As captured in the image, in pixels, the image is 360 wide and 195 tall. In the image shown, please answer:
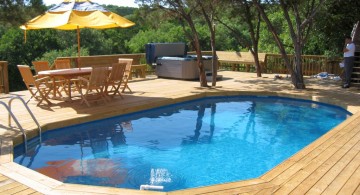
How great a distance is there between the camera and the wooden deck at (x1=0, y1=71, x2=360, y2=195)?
373 cm

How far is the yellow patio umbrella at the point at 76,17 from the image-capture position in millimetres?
7647

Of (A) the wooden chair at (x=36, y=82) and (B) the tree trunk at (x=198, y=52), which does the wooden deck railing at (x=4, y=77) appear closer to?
(A) the wooden chair at (x=36, y=82)

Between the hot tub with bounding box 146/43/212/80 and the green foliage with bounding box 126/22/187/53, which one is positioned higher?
the green foliage with bounding box 126/22/187/53

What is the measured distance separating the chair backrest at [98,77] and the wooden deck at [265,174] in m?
0.46

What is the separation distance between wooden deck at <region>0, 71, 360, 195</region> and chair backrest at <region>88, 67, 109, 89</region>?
0.46 metres

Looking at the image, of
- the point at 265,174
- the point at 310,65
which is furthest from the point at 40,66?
the point at 310,65

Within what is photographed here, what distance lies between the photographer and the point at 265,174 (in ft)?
13.5

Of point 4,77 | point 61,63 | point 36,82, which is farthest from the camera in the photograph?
point 61,63

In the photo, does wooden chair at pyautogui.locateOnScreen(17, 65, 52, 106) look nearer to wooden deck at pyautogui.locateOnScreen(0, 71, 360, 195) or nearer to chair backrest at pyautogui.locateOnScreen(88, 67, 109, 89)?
wooden deck at pyautogui.locateOnScreen(0, 71, 360, 195)

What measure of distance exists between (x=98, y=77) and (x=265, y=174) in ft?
15.2

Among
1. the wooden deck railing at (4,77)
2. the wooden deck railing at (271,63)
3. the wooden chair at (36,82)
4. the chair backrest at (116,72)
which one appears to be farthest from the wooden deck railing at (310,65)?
the wooden deck railing at (4,77)

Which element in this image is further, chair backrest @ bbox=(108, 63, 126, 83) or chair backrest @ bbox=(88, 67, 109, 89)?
chair backrest @ bbox=(108, 63, 126, 83)

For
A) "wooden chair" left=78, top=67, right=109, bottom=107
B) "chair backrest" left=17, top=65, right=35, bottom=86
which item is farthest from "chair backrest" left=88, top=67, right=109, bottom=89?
"chair backrest" left=17, top=65, right=35, bottom=86

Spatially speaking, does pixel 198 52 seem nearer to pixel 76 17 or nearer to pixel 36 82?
pixel 76 17
